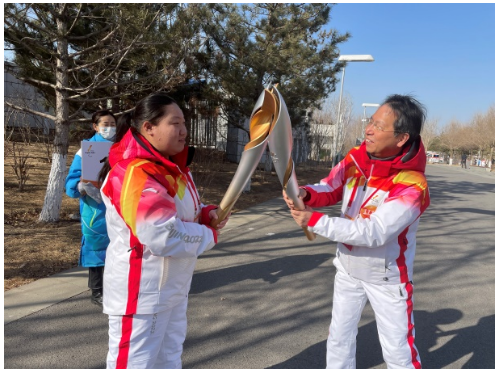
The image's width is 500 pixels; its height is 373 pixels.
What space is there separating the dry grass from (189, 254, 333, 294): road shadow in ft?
5.46

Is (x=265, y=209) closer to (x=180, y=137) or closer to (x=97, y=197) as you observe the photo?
(x=97, y=197)

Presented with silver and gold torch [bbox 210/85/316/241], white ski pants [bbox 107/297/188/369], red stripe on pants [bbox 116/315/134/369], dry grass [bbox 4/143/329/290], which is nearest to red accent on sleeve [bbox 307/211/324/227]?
silver and gold torch [bbox 210/85/316/241]

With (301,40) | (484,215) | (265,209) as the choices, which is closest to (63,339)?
(265,209)

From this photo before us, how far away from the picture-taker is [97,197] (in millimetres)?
3414

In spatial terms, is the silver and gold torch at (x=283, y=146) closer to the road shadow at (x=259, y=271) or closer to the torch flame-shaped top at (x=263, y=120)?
the torch flame-shaped top at (x=263, y=120)

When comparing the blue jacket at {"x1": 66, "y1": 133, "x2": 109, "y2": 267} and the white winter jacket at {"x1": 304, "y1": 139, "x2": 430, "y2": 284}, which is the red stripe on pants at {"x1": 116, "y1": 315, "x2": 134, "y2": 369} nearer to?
the white winter jacket at {"x1": 304, "y1": 139, "x2": 430, "y2": 284}

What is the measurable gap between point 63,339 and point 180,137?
217cm

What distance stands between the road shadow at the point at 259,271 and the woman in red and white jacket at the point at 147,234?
2.23m

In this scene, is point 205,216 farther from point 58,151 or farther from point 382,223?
point 58,151

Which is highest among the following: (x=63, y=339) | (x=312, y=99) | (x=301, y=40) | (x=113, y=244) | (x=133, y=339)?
(x=301, y=40)

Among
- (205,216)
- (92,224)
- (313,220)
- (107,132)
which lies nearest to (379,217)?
(313,220)

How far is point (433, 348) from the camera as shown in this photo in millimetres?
3115

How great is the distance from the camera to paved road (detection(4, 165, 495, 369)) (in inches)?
115

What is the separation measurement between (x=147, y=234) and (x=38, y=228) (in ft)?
17.3
